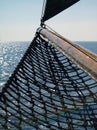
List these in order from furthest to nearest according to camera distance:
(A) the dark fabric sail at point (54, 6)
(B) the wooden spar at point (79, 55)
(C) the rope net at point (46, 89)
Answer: (A) the dark fabric sail at point (54, 6), (C) the rope net at point (46, 89), (B) the wooden spar at point (79, 55)

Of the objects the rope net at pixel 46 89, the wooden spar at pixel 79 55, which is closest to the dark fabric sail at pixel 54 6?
the rope net at pixel 46 89

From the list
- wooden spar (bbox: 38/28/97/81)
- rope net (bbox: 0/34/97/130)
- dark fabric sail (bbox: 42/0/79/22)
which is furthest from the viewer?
dark fabric sail (bbox: 42/0/79/22)

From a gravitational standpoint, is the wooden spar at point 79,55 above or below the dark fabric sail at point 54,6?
below

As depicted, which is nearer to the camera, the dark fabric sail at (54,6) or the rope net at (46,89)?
the rope net at (46,89)

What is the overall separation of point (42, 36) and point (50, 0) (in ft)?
3.01

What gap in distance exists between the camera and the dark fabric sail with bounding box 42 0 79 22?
7329 mm

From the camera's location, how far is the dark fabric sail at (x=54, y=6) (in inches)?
289

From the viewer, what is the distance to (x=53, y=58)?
7969mm

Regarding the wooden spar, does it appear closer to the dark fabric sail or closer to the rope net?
the rope net

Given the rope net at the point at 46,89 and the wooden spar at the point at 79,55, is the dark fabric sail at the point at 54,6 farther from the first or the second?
the wooden spar at the point at 79,55

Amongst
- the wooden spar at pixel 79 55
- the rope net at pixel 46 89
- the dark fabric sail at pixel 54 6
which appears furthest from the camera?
the dark fabric sail at pixel 54 6

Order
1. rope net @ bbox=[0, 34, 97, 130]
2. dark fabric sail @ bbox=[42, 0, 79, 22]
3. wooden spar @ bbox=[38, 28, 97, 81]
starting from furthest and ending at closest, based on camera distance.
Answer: dark fabric sail @ bbox=[42, 0, 79, 22], rope net @ bbox=[0, 34, 97, 130], wooden spar @ bbox=[38, 28, 97, 81]

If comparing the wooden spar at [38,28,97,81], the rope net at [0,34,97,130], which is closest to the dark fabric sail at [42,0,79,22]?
the rope net at [0,34,97,130]

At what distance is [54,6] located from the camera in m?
Answer: 7.51
